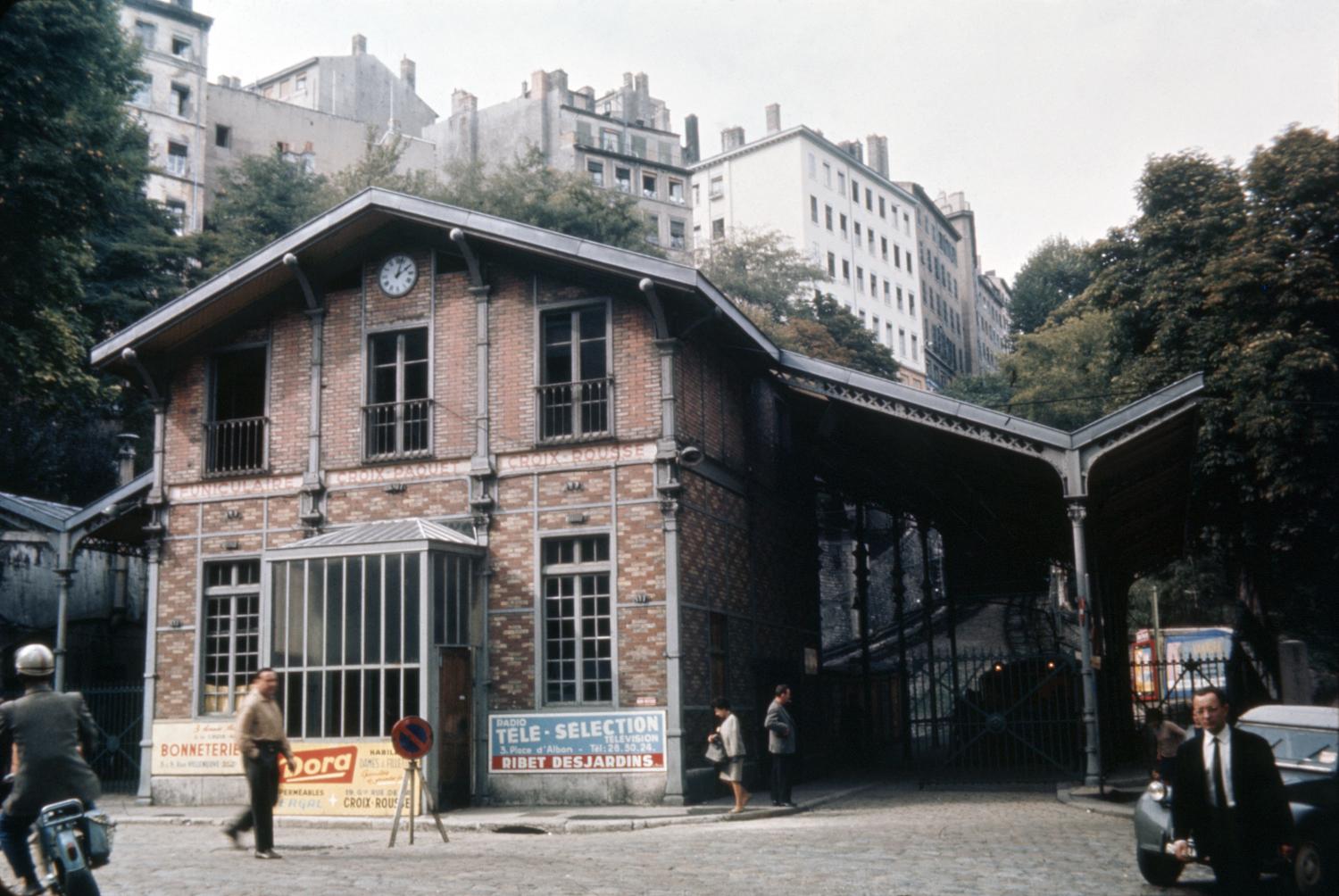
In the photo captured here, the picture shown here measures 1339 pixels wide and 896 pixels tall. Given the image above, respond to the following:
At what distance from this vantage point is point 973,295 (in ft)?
337

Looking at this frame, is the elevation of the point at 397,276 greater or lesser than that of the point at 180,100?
lesser

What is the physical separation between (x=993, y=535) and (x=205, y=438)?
1804 centimetres

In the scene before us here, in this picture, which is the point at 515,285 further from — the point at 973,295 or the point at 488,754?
the point at 973,295

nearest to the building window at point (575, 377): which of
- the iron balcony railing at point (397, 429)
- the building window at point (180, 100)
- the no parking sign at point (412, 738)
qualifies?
the iron balcony railing at point (397, 429)

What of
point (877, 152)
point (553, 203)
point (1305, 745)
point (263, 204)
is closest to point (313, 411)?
point (1305, 745)

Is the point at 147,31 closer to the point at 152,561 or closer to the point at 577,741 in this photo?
the point at 152,561

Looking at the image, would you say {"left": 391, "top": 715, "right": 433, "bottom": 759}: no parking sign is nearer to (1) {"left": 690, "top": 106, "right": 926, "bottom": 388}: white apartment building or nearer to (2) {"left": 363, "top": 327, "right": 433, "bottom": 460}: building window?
(2) {"left": 363, "top": 327, "right": 433, "bottom": 460}: building window

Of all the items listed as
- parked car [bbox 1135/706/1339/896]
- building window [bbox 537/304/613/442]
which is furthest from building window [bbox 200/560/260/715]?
parked car [bbox 1135/706/1339/896]

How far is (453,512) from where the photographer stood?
2006cm

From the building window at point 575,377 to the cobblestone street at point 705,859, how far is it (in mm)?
6267

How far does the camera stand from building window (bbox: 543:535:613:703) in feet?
62.6

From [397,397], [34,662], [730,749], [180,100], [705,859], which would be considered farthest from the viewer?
[180,100]

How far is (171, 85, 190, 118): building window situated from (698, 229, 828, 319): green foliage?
2810cm

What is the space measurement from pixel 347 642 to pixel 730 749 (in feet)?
18.7
